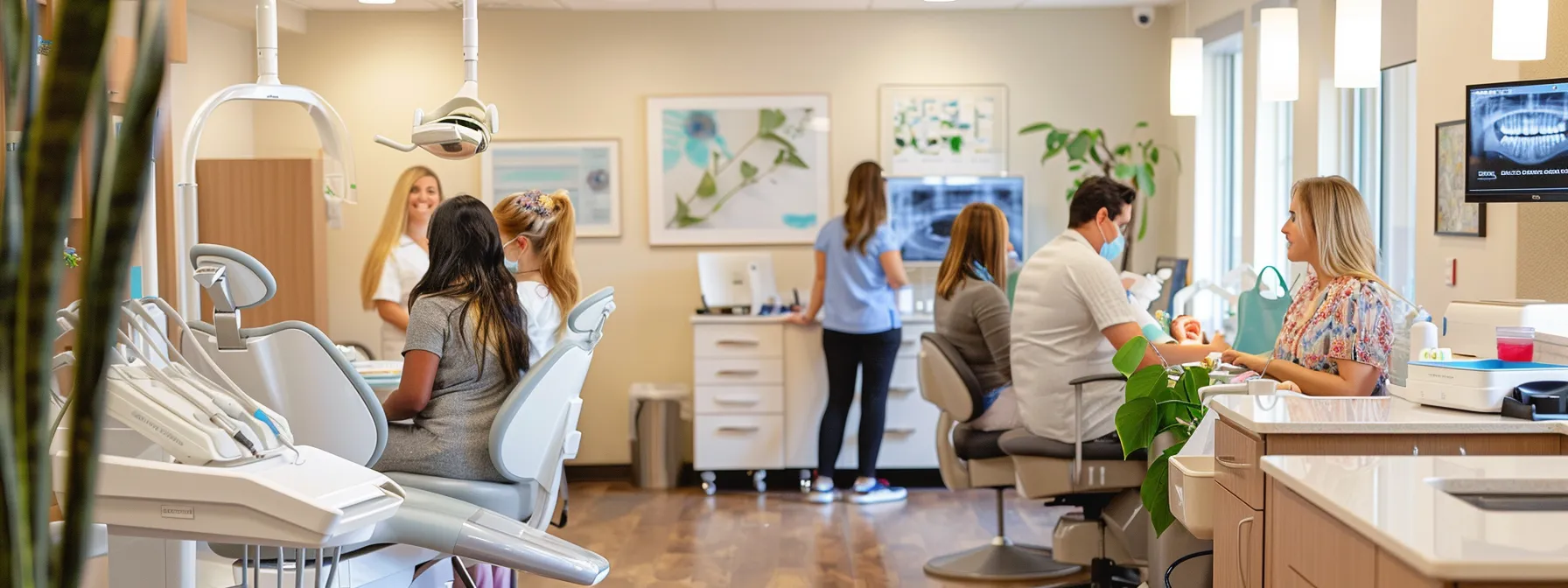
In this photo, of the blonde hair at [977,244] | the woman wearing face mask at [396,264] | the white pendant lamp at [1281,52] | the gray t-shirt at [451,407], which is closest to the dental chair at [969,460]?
the blonde hair at [977,244]

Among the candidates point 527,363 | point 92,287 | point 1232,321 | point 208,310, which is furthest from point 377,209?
point 92,287

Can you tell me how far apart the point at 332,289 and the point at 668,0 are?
2.13 m

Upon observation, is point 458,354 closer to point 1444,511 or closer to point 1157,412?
point 1157,412

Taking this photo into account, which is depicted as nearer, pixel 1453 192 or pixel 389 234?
pixel 1453 192

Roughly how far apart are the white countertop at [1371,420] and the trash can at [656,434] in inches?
148

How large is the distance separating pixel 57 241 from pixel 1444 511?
159cm

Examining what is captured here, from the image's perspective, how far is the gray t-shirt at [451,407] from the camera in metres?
2.84

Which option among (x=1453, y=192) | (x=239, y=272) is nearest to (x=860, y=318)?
(x=1453, y=192)

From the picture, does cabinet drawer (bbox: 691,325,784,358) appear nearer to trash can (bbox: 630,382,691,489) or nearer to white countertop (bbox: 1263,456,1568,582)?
trash can (bbox: 630,382,691,489)

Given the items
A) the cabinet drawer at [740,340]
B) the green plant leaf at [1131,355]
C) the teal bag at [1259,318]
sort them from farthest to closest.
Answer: the cabinet drawer at [740,340]
the teal bag at [1259,318]
the green plant leaf at [1131,355]

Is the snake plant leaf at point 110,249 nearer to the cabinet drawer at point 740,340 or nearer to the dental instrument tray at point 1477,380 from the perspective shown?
the dental instrument tray at point 1477,380

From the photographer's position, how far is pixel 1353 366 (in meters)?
2.93

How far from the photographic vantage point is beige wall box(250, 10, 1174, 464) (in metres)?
6.12

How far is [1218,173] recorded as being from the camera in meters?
5.80
